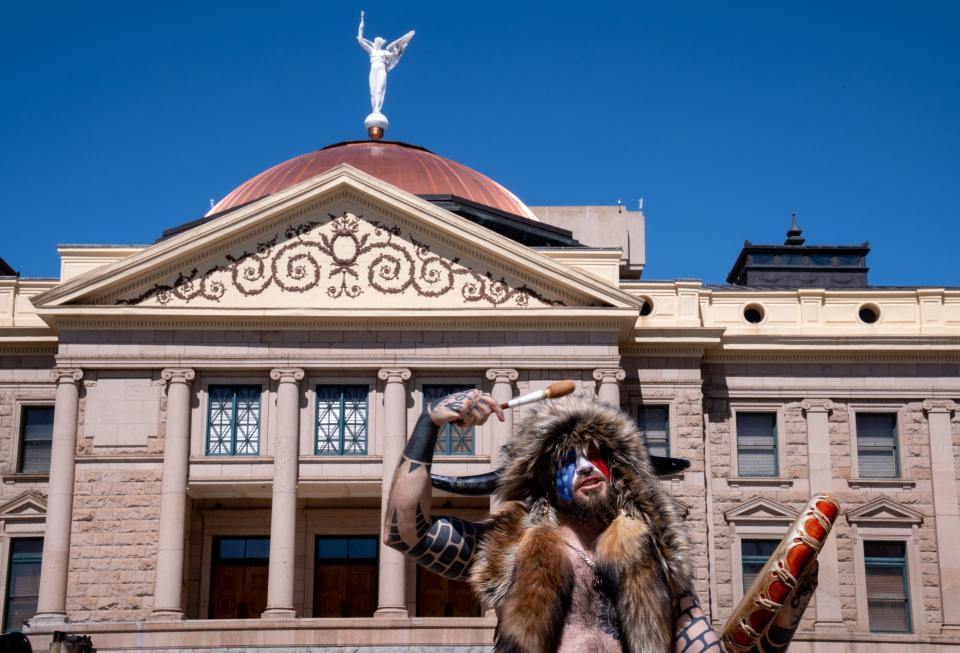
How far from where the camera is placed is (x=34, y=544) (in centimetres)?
3391

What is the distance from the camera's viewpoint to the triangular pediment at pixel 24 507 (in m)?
33.8

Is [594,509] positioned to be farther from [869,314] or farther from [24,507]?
[869,314]

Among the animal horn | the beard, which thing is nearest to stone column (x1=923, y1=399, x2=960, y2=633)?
the animal horn

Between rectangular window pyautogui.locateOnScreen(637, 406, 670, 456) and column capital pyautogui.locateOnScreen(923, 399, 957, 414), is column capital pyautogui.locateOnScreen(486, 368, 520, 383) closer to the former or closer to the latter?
rectangular window pyautogui.locateOnScreen(637, 406, 670, 456)

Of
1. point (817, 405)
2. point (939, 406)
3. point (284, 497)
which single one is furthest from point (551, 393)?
point (939, 406)

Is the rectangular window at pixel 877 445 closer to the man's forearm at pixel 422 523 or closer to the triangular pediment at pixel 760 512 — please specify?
the triangular pediment at pixel 760 512

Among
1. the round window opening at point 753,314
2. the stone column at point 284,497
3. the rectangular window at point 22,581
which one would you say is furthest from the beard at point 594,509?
the round window opening at point 753,314

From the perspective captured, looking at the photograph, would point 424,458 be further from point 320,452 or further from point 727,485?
point 727,485

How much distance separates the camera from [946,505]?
34594mm

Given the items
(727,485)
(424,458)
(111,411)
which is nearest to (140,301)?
(111,411)

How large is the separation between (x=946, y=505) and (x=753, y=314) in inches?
252

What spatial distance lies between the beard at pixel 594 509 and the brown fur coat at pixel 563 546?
0.05m

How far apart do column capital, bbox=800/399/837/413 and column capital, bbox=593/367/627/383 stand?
5.50m

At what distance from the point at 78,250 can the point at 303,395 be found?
257 inches
